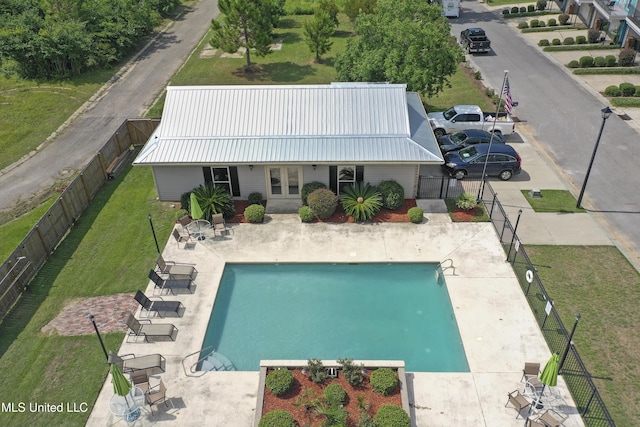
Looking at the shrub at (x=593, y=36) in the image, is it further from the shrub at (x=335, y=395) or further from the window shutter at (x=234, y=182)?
the shrub at (x=335, y=395)

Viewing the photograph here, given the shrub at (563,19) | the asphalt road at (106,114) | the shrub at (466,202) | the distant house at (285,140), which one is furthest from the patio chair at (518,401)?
the shrub at (563,19)

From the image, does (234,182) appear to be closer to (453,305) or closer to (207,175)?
(207,175)

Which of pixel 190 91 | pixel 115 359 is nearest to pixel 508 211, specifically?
pixel 190 91

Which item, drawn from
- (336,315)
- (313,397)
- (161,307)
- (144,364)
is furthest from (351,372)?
(161,307)

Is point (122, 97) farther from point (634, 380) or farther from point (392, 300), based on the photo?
point (634, 380)

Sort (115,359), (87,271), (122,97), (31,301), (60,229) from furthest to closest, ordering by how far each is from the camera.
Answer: (122,97), (60,229), (87,271), (31,301), (115,359)

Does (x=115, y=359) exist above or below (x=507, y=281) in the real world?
above
